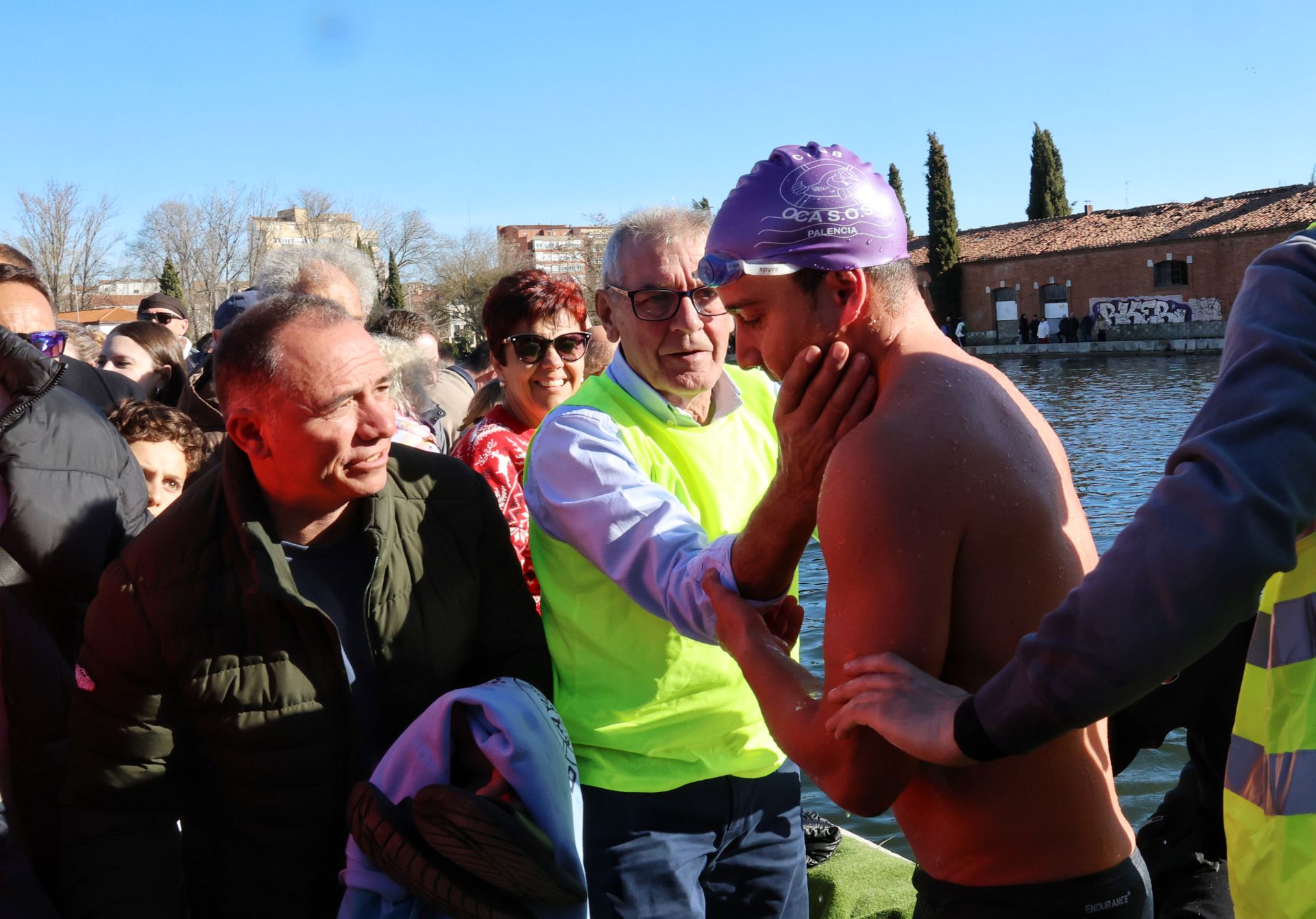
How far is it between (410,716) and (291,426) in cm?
69

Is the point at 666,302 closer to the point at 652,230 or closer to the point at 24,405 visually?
the point at 652,230

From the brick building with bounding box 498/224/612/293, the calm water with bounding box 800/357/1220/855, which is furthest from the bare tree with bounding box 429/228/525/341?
the calm water with bounding box 800/357/1220/855

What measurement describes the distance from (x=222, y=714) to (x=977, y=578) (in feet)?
5.07

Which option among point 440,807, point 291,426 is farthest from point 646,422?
point 440,807

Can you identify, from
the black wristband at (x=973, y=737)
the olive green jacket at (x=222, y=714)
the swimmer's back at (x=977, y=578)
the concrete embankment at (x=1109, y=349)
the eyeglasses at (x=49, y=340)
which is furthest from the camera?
the concrete embankment at (x=1109, y=349)

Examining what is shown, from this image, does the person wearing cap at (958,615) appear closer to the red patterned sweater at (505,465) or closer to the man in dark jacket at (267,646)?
the man in dark jacket at (267,646)

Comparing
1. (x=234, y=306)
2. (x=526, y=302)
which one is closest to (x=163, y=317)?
(x=234, y=306)

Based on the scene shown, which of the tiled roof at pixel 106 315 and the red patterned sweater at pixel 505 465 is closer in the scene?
the red patterned sweater at pixel 505 465

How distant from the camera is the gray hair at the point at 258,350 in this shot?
96.8 inches

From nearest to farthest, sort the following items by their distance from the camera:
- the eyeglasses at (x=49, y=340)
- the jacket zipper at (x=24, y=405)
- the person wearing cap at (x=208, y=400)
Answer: the jacket zipper at (x=24, y=405) < the eyeglasses at (x=49, y=340) < the person wearing cap at (x=208, y=400)

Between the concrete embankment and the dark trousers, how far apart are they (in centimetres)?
4139

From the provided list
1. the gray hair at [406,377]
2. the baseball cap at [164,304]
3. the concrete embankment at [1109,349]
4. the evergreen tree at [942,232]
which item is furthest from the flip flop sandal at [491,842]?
the evergreen tree at [942,232]

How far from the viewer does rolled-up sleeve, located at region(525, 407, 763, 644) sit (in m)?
2.44

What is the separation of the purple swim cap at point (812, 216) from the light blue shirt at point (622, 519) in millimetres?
662
